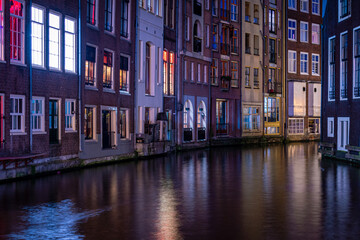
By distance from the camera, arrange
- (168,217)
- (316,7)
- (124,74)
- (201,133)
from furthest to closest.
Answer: (316,7) → (201,133) → (124,74) → (168,217)

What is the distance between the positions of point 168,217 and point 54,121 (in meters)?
13.0

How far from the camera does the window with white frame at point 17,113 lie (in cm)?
2000

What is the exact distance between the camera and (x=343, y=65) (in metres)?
31.8

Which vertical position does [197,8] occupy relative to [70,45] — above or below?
above

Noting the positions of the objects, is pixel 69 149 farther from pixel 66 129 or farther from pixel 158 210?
pixel 158 210

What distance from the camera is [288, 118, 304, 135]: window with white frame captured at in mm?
57453

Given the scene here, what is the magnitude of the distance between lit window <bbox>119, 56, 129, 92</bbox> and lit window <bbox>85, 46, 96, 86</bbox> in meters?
3.41

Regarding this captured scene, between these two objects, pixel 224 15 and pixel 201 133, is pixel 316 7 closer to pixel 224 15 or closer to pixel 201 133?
pixel 224 15

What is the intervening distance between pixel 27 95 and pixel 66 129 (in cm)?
371

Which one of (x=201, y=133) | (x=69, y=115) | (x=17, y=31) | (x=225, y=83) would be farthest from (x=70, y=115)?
(x=225, y=83)

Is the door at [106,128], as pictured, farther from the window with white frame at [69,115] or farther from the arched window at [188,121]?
the arched window at [188,121]

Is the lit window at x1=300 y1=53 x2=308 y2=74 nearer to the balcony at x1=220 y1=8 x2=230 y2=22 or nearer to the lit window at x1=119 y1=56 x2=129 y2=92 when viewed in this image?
the balcony at x1=220 y1=8 x2=230 y2=22

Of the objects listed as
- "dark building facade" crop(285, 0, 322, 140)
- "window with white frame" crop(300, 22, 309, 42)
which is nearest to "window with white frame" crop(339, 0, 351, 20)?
"dark building facade" crop(285, 0, 322, 140)

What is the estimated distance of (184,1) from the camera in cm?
4131
